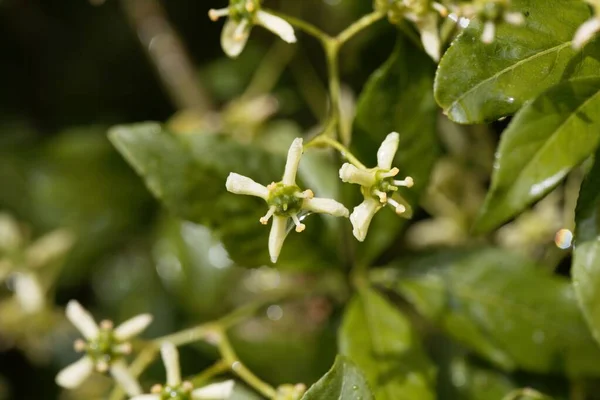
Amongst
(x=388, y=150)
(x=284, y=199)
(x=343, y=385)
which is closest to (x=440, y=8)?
(x=388, y=150)

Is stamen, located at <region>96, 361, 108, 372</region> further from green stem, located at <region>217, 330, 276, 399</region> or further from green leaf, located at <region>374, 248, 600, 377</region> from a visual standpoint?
green leaf, located at <region>374, 248, 600, 377</region>

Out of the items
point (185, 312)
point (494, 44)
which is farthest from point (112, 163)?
point (494, 44)

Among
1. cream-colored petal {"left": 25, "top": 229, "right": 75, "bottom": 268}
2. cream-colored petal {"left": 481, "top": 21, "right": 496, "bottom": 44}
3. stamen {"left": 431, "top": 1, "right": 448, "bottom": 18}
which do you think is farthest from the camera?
cream-colored petal {"left": 25, "top": 229, "right": 75, "bottom": 268}

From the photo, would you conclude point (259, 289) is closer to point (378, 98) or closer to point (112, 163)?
point (112, 163)

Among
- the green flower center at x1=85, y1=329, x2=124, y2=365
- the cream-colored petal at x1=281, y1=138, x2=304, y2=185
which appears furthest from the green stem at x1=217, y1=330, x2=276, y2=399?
the cream-colored petal at x1=281, y1=138, x2=304, y2=185

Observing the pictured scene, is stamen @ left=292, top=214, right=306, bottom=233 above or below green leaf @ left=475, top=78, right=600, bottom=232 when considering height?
above

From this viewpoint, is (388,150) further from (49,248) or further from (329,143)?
(49,248)
